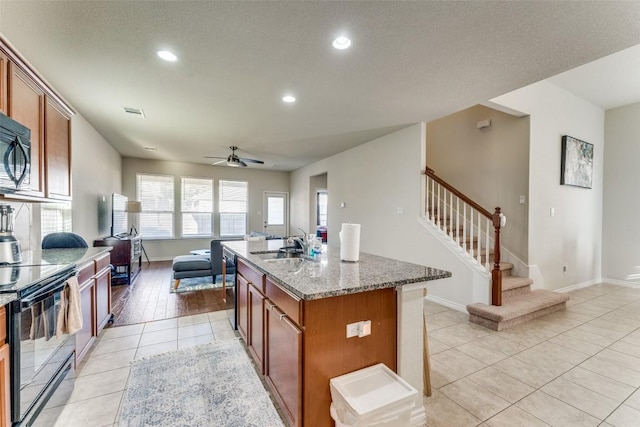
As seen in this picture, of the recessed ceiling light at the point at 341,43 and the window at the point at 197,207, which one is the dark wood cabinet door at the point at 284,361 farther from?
the window at the point at 197,207

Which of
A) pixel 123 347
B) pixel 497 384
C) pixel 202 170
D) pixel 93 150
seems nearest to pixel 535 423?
pixel 497 384

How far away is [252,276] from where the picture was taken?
2.30 meters

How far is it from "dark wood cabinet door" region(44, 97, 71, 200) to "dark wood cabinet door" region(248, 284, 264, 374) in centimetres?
199

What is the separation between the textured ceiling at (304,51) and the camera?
1.82 metres

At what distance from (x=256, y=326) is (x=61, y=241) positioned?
8.24 feet

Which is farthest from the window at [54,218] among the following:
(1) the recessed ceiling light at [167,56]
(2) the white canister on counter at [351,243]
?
(2) the white canister on counter at [351,243]

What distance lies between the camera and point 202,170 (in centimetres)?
778

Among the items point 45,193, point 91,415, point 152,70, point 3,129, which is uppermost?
point 152,70

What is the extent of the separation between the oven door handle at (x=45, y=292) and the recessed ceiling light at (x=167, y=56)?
6.27 ft

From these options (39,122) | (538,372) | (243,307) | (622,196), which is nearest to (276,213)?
(243,307)

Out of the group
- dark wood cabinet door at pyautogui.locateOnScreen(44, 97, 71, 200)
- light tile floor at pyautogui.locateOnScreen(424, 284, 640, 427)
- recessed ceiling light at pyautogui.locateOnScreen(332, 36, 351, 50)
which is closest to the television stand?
dark wood cabinet door at pyautogui.locateOnScreen(44, 97, 71, 200)

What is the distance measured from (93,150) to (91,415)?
14.3 feet

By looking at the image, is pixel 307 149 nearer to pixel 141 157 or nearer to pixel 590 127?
pixel 141 157

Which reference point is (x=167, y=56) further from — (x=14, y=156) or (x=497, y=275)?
(x=497, y=275)
